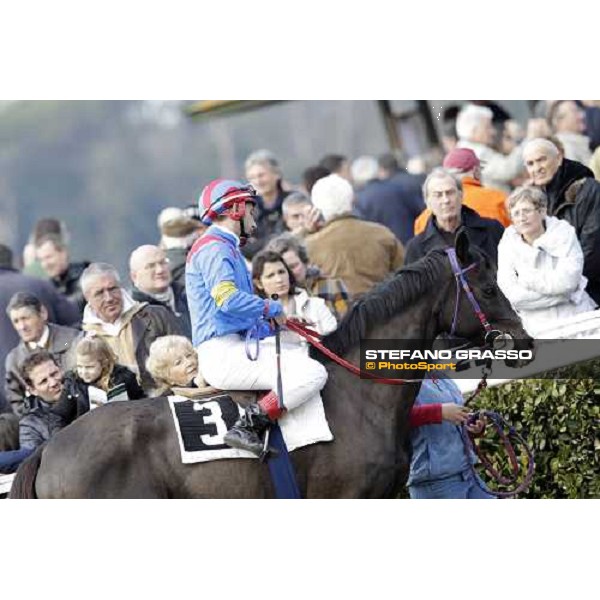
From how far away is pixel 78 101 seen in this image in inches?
319

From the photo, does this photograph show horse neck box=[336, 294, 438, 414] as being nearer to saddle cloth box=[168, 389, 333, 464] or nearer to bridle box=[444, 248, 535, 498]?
bridle box=[444, 248, 535, 498]

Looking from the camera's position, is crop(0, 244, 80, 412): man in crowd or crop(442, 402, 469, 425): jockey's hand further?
crop(0, 244, 80, 412): man in crowd

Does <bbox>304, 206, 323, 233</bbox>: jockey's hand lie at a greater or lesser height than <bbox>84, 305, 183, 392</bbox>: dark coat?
greater

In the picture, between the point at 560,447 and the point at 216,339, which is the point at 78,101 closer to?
the point at 216,339

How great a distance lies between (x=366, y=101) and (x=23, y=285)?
7.55 ft

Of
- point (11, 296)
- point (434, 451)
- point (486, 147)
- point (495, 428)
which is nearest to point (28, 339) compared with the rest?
point (11, 296)

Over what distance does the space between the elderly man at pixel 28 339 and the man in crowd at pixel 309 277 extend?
130 cm

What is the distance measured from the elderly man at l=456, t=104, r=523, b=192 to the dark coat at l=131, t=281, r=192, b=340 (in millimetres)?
1862

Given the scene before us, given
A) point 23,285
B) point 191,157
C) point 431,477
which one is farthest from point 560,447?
point 23,285

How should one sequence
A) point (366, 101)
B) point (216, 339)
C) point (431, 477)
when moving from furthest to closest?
point (366, 101)
point (431, 477)
point (216, 339)

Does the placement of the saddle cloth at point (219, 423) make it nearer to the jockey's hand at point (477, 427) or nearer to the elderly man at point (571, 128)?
the jockey's hand at point (477, 427)

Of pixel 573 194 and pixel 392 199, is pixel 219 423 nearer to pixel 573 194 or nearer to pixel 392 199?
pixel 392 199

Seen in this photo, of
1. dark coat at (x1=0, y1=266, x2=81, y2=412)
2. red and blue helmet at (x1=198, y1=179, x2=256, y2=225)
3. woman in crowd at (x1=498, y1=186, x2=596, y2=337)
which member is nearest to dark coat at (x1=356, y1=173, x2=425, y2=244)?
woman in crowd at (x1=498, y1=186, x2=596, y2=337)

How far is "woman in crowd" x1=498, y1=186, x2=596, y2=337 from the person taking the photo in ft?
24.9
